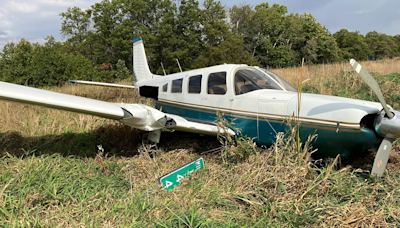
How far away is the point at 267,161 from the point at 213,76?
214 centimetres

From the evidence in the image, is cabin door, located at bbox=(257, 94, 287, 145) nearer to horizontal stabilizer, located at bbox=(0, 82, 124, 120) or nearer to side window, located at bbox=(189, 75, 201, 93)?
side window, located at bbox=(189, 75, 201, 93)

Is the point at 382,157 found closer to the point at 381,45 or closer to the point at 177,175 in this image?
the point at 177,175

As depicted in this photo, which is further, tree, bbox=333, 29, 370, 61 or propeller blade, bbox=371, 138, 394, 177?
tree, bbox=333, 29, 370, 61

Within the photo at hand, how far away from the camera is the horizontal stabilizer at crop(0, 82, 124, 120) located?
3090 millimetres

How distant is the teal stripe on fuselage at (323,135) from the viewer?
9.85 ft

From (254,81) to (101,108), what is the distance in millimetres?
2690

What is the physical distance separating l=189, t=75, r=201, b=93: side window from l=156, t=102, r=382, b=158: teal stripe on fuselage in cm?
104

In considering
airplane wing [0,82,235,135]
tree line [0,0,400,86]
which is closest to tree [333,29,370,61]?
tree line [0,0,400,86]

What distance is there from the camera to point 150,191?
2.81 meters

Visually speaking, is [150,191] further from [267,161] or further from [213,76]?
[213,76]

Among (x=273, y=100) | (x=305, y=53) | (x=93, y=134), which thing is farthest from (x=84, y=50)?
(x=273, y=100)

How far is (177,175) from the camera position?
303cm

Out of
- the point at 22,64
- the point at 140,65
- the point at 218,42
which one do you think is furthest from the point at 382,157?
the point at 218,42

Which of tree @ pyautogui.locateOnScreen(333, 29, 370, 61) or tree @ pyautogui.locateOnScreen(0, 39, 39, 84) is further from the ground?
tree @ pyautogui.locateOnScreen(333, 29, 370, 61)
